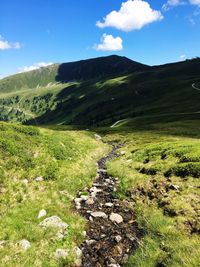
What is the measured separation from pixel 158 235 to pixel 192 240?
6.06ft

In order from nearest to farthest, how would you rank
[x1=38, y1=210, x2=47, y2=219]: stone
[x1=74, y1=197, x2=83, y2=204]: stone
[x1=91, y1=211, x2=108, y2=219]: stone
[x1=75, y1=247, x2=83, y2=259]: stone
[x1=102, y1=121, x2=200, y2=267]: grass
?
[x1=102, y1=121, x2=200, y2=267]: grass, [x1=75, y1=247, x2=83, y2=259]: stone, [x1=38, y1=210, x2=47, y2=219]: stone, [x1=91, y1=211, x2=108, y2=219]: stone, [x1=74, y1=197, x2=83, y2=204]: stone

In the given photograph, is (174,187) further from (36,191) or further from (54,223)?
(36,191)

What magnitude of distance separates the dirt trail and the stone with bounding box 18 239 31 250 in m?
2.60

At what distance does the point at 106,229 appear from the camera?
15.9 m

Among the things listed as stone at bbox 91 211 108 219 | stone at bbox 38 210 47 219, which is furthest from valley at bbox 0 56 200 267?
stone at bbox 38 210 47 219

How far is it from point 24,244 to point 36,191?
24.2ft

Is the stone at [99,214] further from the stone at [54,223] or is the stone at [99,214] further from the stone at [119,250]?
the stone at [119,250]

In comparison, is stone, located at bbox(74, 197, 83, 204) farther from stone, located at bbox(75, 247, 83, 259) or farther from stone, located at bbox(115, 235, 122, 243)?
stone, located at bbox(75, 247, 83, 259)

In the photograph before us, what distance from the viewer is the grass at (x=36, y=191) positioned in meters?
13.0

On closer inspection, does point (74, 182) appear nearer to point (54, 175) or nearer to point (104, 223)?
point (54, 175)

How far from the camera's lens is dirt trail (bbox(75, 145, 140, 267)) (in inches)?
520

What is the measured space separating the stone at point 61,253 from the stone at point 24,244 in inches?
55.1

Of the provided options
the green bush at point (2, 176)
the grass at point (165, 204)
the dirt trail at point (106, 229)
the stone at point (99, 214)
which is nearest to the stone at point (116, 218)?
the dirt trail at point (106, 229)

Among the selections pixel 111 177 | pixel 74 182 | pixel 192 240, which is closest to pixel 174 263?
pixel 192 240
